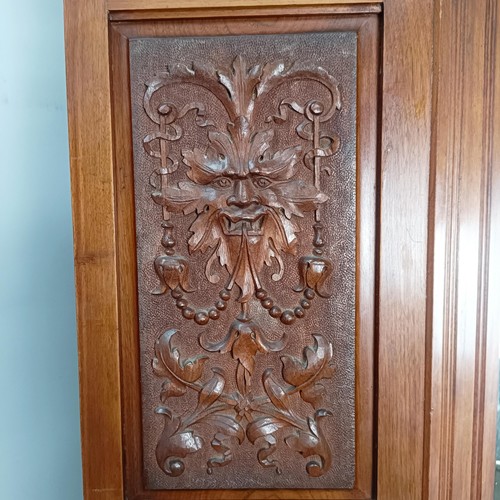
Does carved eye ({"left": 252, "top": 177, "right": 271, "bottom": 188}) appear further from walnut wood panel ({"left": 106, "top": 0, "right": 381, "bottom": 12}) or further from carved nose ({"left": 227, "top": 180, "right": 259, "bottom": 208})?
walnut wood panel ({"left": 106, "top": 0, "right": 381, "bottom": 12})

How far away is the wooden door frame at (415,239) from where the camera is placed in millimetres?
614

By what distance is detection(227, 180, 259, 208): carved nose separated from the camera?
0.65 meters

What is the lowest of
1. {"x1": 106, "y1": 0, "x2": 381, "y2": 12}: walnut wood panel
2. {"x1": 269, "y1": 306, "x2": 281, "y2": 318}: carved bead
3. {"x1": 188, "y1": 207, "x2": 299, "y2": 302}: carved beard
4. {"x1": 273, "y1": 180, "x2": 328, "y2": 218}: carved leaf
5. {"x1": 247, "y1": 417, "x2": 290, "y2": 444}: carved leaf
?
{"x1": 247, "y1": 417, "x2": 290, "y2": 444}: carved leaf

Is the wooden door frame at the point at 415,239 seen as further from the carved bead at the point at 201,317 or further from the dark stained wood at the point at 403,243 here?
the carved bead at the point at 201,317

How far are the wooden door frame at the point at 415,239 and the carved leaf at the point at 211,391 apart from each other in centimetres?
12

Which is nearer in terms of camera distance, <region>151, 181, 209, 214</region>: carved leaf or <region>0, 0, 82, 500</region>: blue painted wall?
<region>151, 181, 209, 214</region>: carved leaf

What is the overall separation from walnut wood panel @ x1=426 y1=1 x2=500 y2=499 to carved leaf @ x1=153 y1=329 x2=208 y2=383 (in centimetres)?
33

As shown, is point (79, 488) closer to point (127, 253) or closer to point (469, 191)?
point (127, 253)

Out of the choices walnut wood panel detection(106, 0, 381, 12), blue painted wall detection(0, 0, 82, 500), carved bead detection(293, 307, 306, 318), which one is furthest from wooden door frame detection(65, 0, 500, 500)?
blue painted wall detection(0, 0, 82, 500)

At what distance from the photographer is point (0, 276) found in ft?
2.63

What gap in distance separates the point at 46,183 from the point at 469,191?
0.68 metres

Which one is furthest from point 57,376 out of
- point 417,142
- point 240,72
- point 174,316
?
point 417,142

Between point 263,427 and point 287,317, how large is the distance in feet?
0.54

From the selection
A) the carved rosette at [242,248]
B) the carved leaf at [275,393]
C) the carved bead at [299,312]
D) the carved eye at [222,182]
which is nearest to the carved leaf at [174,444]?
the carved rosette at [242,248]
